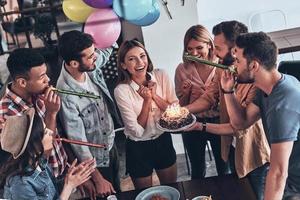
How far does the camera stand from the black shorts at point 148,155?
9.05 ft

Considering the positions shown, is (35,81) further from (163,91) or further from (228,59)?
(228,59)

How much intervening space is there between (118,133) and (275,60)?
2558mm

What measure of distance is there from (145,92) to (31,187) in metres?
0.91

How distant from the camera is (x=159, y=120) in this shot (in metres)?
2.66

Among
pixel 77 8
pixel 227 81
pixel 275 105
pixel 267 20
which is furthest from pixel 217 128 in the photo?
pixel 267 20

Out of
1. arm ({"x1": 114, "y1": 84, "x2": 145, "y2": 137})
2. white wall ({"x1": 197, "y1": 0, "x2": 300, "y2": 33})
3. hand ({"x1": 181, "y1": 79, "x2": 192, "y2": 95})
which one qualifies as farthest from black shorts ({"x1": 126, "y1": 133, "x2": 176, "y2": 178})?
white wall ({"x1": 197, "y1": 0, "x2": 300, "y2": 33})

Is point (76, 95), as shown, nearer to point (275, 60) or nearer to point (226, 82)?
point (226, 82)

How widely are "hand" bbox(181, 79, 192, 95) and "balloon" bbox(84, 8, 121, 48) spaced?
60 cm

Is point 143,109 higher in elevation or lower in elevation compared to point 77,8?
lower

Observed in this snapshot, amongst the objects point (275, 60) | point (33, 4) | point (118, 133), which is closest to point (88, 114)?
point (275, 60)

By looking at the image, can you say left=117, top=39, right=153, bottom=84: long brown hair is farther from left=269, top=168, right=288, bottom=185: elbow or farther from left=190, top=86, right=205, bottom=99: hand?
left=269, top=168, right=288, bottom=185: elbow

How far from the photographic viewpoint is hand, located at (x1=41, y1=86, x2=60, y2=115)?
2389 millimetres

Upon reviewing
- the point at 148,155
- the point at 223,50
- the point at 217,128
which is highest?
the point at 223,50

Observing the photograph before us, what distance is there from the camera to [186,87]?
2.90 meters
